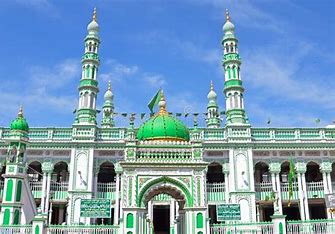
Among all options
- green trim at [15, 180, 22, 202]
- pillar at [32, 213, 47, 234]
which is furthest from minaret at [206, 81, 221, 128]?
pillar at [32, 213, 47, 234]

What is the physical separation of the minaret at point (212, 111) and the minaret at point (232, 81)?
800 cm

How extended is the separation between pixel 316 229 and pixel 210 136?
14561mm

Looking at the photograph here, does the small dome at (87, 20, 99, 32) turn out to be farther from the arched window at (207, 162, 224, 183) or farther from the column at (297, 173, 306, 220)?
the column at (297, 173, 306, 220)

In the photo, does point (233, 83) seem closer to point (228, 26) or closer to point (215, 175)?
point (228, 26)

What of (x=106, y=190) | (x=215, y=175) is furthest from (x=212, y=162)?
(x=106, y=190)

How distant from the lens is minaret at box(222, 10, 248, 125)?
32.3 meters

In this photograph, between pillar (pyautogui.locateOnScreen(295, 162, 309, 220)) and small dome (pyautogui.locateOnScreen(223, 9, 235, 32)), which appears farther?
small dome (pyautogui.locateOnScreen(223, 9, 235, 32))

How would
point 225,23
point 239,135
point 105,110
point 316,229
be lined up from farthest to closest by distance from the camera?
point 105,110, point 225,23, point 239,135, point 316,229

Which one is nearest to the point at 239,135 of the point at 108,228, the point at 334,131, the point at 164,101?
the point at 334,131

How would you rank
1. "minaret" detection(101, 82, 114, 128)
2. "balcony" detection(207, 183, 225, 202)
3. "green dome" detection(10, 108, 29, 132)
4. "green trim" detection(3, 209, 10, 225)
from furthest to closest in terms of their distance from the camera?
1. "minaret" detection(101, 82, 114, 128)
2. "balcony" detection(207, 183, 225, 202)
3. "green dome" detection(10, 108, 29, 132)
4. "green trim" detection(3, 209, 10, 225)

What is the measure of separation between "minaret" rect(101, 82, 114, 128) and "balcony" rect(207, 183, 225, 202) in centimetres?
1331

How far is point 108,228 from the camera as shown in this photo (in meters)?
18.4

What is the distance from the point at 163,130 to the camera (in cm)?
2064

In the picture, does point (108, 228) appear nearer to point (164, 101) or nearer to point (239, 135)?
point (164, 101)
